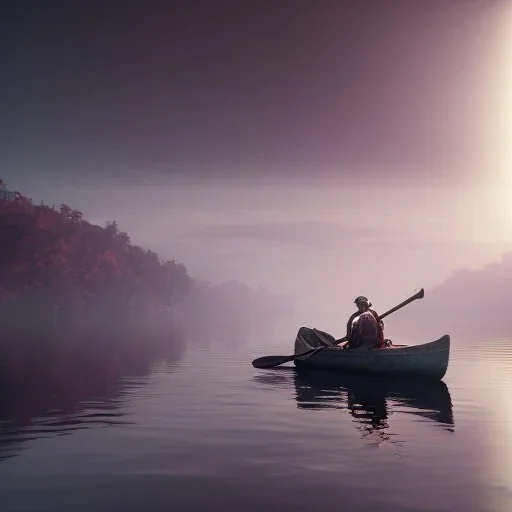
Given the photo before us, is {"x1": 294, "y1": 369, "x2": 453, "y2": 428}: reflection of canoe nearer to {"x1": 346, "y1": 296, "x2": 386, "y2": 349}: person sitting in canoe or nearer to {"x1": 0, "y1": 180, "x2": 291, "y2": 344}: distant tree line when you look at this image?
{"x1": 346, "y1": 296, "x2": 386, "y2": 349}: person sitting in canoe

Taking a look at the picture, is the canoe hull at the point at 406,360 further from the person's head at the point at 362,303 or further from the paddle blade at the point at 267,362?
the paddle blade at the point at 267,362

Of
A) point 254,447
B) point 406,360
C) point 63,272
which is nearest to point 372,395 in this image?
point 406,360

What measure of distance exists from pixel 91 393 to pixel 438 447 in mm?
11661

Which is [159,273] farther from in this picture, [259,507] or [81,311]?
[259,507]

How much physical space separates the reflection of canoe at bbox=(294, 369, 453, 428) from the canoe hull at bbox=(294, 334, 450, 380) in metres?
0.42

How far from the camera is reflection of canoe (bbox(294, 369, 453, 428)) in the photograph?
1758 cm

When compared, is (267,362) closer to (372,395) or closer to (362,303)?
(362,303)

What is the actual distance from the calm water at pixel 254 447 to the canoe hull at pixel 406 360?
0.82 m

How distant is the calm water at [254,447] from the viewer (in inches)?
375

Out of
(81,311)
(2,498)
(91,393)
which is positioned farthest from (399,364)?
(81,311)

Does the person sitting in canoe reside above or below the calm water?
above

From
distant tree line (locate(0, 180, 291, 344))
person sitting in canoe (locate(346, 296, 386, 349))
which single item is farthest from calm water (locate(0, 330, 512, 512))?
distant tree line (locate(0, 180, 291, 344))

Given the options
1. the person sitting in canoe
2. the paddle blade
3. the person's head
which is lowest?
the paddle blade

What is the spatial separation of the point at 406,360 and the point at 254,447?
12.3 m
